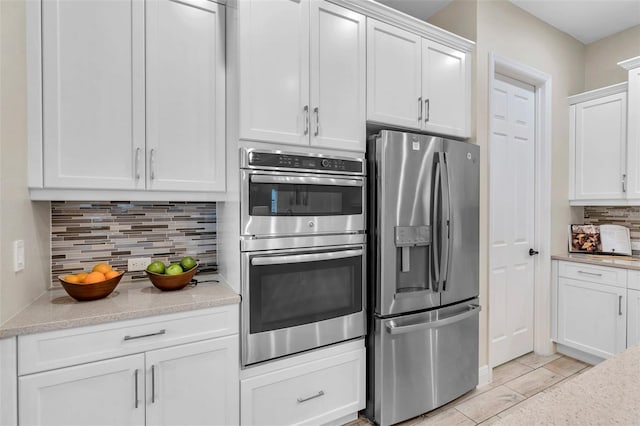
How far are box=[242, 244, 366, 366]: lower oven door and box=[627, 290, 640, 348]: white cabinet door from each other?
2218 mm

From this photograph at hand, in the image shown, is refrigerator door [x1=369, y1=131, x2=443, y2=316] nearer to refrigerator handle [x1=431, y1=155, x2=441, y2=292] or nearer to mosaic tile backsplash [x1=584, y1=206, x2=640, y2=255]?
refrigerator handle [x1=431, y1=155, x2=441, y2=292]

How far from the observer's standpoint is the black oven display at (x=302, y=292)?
175cm

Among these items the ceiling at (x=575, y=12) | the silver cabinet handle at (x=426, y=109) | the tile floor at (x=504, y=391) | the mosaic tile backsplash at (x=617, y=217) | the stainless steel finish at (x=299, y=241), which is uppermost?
the ceiling at (x=575, y=12)

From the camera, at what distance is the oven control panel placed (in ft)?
5.71

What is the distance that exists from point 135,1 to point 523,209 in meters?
3.22

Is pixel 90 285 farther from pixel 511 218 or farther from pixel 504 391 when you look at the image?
pixel 511 218

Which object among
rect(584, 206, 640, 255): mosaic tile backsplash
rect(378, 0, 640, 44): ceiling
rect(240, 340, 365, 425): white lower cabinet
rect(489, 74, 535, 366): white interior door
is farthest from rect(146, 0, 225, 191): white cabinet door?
rect(584, 206, 640, 255): mosaic tile backsplash

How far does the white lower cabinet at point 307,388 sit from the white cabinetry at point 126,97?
1075 mm

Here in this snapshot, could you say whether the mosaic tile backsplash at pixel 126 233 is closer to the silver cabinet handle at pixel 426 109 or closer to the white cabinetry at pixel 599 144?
the silver cabinet handle at pixel 426 109

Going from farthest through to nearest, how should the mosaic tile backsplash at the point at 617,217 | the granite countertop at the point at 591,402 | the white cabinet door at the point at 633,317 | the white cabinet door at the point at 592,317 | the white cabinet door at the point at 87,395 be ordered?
the mosaic tile backsplash at the point at 617,217, the white cabinet door at the point at 592,317, the white cabinet door at the point at 633,317, the white cabinet door at the point at 87,395, the granite countertop at the point at 591,402

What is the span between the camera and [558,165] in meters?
3.16

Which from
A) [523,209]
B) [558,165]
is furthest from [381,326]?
[558,165]

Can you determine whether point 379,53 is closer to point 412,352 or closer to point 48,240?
point 412,352

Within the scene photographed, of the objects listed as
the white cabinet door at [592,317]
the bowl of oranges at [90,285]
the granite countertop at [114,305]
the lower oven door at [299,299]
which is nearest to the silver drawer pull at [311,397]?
the lower oven door at [299,299]
